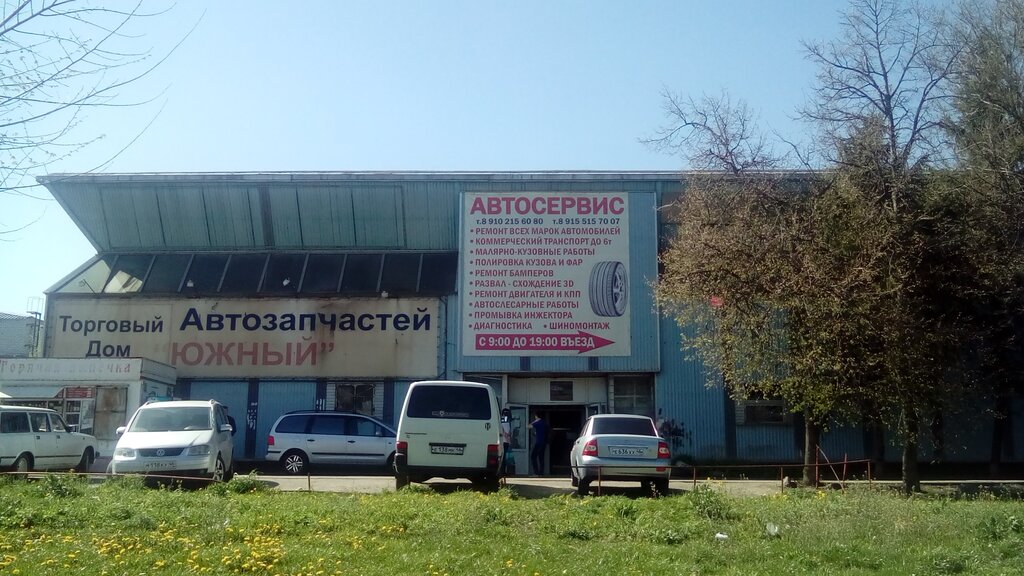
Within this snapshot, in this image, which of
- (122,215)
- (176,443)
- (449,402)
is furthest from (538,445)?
(122,215)

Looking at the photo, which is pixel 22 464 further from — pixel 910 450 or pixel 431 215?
pixel 910 450

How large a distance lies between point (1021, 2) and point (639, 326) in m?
14.7

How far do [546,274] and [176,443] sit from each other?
14.3 m

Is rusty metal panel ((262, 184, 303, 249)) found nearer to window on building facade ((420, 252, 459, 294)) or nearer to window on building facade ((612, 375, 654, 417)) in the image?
window on building facade ((420, 252, 459, 294))

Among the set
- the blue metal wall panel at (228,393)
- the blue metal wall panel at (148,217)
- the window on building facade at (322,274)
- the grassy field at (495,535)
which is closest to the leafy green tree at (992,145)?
the grassy field at (495,535)

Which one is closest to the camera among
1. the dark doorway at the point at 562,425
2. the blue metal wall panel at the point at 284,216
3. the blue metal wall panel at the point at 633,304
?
the blue metal wall panel at the point at 633,304

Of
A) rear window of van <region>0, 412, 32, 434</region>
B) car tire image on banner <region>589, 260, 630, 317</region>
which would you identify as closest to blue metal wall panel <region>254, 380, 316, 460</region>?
rear window of van <region>0, 412, 32, 434</region>

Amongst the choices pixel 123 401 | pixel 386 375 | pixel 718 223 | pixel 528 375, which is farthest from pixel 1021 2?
pixel 123 401

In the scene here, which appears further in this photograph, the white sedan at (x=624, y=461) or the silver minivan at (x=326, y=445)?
the silver minivan at (x=326, y=445)

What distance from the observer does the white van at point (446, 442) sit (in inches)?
635

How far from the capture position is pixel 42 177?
7.59 meters

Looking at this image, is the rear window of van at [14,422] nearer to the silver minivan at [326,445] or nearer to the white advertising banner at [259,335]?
the silver minivan at [326,445]

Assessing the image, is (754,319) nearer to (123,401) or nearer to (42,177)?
(42,177)

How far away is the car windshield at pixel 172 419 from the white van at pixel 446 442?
4.46 m
